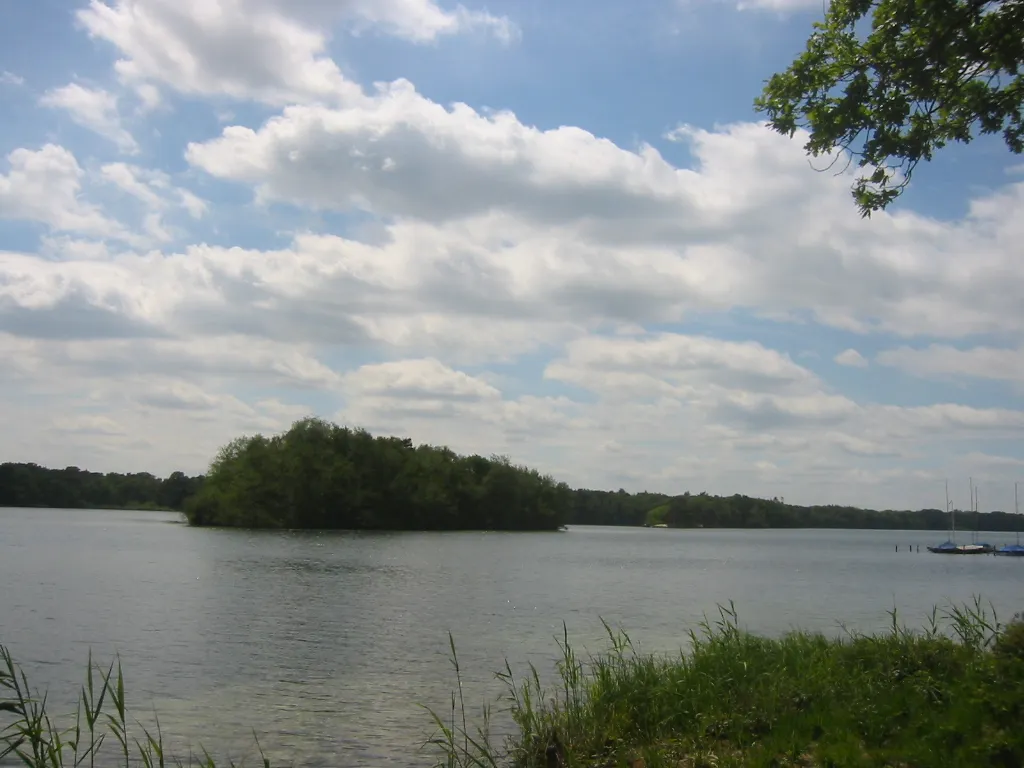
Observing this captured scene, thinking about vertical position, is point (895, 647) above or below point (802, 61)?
below

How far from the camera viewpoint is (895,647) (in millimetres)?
13742

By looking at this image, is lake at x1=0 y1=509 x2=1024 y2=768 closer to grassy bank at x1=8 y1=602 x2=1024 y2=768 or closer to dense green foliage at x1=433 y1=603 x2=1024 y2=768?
grassy bank at x1=8 y1=602 x2=1024 y2=768

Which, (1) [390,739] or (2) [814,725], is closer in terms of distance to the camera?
(2) [814,725]

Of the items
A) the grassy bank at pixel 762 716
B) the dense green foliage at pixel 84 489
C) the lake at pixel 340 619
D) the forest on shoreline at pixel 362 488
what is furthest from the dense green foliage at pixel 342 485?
the grassy bank at pixel 762 716

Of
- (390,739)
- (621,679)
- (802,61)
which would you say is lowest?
(390,739)

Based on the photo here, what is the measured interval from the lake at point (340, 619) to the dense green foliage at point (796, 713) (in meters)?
3.18

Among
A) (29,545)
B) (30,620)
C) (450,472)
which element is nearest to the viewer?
(30,620)

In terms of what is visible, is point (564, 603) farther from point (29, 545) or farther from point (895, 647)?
point (29, 545)

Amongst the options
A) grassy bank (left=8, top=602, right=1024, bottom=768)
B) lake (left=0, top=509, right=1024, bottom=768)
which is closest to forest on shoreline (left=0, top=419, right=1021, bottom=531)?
lake (left=0, top=509, right=1024, bottom=768)

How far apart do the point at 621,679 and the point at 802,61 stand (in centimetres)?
901

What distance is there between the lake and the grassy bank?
2.32 m

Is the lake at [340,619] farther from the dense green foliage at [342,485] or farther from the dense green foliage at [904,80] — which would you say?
the dense green foliage at [342,485]

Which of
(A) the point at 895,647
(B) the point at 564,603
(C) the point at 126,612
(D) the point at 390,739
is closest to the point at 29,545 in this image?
(C) the point at 126,612

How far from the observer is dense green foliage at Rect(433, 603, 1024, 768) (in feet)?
30.0
